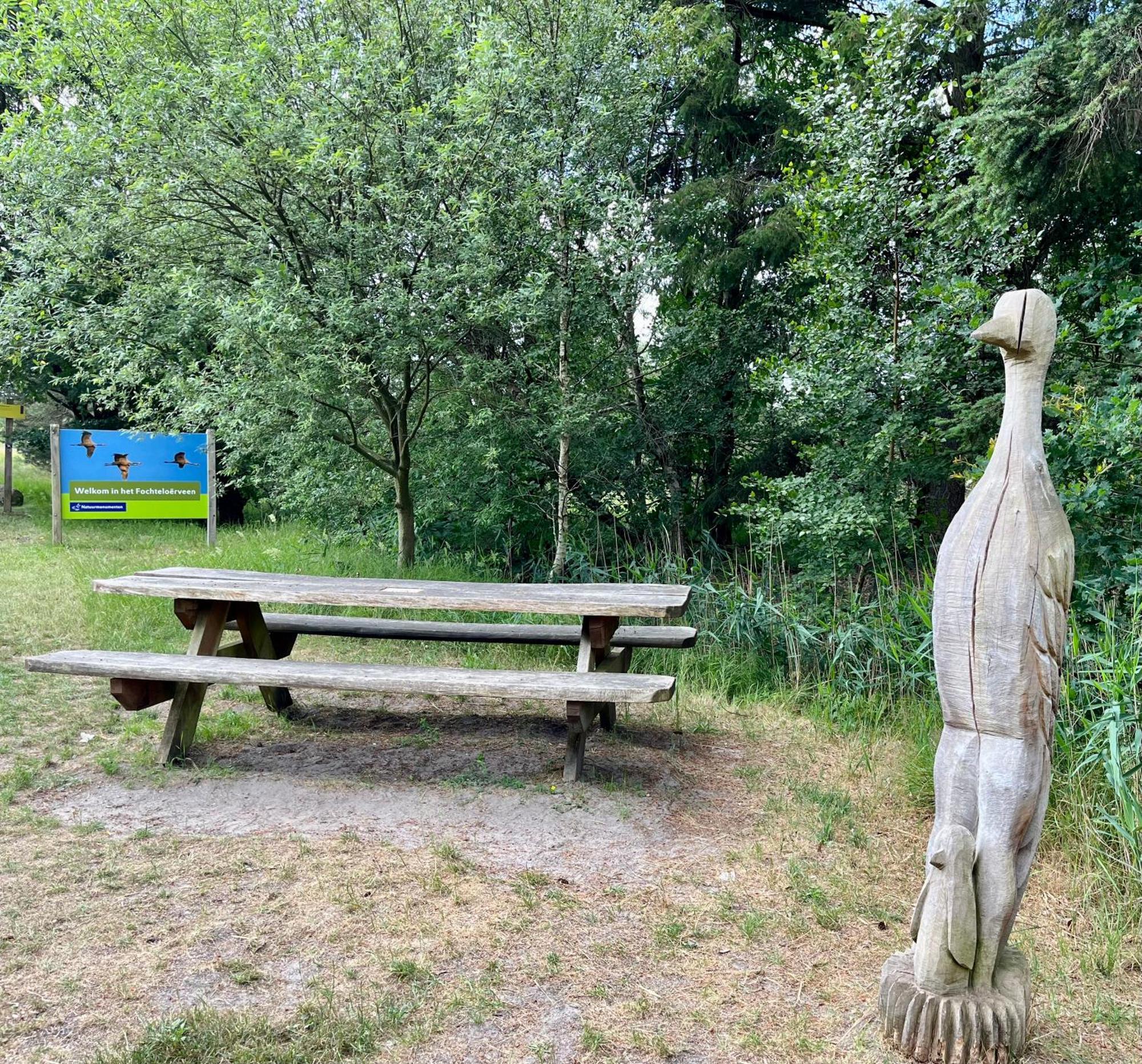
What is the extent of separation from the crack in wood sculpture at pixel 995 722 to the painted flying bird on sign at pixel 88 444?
1006 centimetres

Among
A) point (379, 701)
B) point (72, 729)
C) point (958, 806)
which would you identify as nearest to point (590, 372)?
point (379, 701)

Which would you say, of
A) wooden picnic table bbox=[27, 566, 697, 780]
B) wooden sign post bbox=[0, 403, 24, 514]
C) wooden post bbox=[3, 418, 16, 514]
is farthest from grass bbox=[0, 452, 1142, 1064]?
wooden post bbox=[3, 418, 16, 514]

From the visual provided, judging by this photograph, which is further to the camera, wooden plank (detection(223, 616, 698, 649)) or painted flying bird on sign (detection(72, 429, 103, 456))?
painted flying bird on sign (detection(72, 429, 103, 456))

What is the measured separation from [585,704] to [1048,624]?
2.36 metres

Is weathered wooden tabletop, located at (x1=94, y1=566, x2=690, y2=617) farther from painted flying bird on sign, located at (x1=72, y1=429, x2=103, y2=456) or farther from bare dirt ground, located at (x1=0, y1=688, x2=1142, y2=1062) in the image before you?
painted flying bird on sign, located at (x1=72, y1=429, x2=103, y2=456)

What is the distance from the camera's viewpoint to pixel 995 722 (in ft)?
7.13

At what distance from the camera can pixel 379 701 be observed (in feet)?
18.6

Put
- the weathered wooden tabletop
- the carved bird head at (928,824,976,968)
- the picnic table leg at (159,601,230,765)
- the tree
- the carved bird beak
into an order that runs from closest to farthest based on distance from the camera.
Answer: the carved bird head at (928,824,976,968)
the carved bird beak
the weathered wooden tabletop
the picnic table leg at (159,601,230,765)
the tree

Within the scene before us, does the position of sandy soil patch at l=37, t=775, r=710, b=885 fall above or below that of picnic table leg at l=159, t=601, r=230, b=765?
below

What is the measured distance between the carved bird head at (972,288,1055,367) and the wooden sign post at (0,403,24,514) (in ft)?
46.8

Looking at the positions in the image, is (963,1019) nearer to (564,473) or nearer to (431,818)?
(431,818)

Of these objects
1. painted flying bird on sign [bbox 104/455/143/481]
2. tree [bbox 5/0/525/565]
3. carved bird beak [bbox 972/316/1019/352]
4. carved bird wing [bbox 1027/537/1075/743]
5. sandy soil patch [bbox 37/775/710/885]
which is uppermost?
tree [bbox 5/0/525/565]

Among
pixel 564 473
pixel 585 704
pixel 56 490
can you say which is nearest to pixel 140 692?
pixel 585 704

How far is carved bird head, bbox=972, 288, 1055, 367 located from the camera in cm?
221
